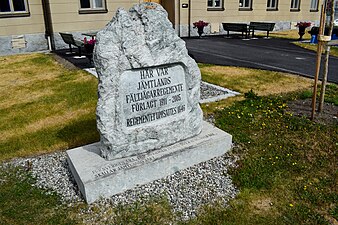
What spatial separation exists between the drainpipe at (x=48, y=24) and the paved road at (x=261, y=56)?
6.97 meters

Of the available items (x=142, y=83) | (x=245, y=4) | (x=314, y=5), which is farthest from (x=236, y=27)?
(x=142, y=83)

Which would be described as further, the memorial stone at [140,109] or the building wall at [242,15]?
the building wall at [242,15]

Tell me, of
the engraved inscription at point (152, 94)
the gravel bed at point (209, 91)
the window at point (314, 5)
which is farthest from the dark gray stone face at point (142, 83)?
the window at point (314, 5)

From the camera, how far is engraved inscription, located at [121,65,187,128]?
4.14 meters

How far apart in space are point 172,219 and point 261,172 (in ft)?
5.34

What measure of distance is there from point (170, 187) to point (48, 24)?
13647mm

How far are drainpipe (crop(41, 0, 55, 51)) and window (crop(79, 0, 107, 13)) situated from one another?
1568mm

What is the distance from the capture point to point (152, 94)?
4.34m

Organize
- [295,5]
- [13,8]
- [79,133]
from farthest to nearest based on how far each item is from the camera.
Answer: [295,5], [13,8], [79,133]

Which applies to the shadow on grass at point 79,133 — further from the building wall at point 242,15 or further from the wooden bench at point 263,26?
the wooden bench at point 263,26

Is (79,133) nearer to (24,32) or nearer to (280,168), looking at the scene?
(280,168)

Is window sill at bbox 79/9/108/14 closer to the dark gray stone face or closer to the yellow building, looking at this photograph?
the yellow building

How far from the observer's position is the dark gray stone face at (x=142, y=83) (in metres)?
3.91

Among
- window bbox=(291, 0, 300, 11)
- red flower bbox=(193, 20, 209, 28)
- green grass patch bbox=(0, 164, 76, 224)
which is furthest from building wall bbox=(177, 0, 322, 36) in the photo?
green grass patch bbox=(0, 164, 76, 224)
